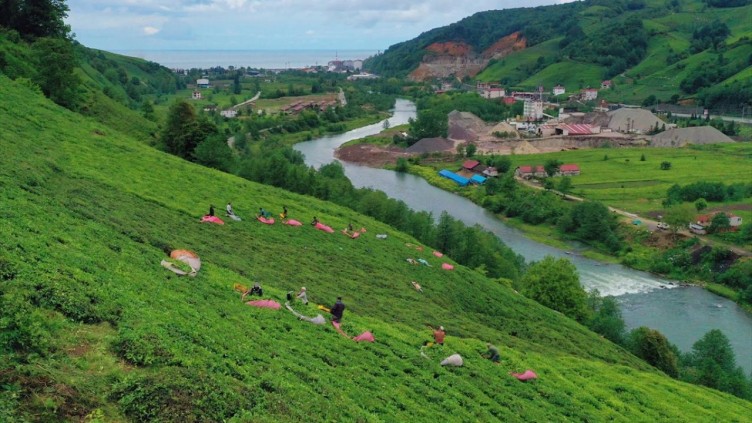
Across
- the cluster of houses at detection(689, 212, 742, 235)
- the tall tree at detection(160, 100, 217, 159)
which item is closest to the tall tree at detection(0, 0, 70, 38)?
the tall tree at detection(160, 100, 217, 159)

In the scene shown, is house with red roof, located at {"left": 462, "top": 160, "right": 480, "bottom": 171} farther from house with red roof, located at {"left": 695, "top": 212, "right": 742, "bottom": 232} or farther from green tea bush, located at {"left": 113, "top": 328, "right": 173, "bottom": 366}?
green tea bush, located at {"left": 113, "top": 328, "right": 173, "bottom": 366}

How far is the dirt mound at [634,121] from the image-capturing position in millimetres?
159500

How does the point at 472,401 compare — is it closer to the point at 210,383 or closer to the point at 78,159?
the point at 210,383

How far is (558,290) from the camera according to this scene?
45.4 metres

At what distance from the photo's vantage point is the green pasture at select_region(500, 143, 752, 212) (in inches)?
3691

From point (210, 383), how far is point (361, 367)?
22.5 ft

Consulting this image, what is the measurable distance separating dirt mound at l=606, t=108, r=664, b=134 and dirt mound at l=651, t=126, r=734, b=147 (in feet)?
51.1

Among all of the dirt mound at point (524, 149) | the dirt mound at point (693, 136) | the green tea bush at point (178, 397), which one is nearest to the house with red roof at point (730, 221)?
the dirt mound at point (524, 149)

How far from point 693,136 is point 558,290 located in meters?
116

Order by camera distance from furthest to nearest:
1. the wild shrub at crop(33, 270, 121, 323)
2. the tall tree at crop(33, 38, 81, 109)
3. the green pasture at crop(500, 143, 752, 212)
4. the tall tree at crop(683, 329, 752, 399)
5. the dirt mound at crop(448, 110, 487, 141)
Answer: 1. the dirt mound at crop(448, 110, 487, 141)
2. the green pasture at crop(500, 143, 752, 212)
3. the tall tree at crop(33, 38, 81, 109)
4. the tall tree at crop(683, 329, 752, 399)
5. the wild shrub at crop(33, 270, 121, 323)

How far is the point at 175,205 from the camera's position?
1323 inches

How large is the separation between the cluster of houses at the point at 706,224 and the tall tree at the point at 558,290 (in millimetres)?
37734

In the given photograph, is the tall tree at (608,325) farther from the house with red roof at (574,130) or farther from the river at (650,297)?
the house with red roof at (574,130)

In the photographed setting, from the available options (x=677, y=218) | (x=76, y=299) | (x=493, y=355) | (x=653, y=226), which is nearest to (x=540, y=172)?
(x=653, y=226)
